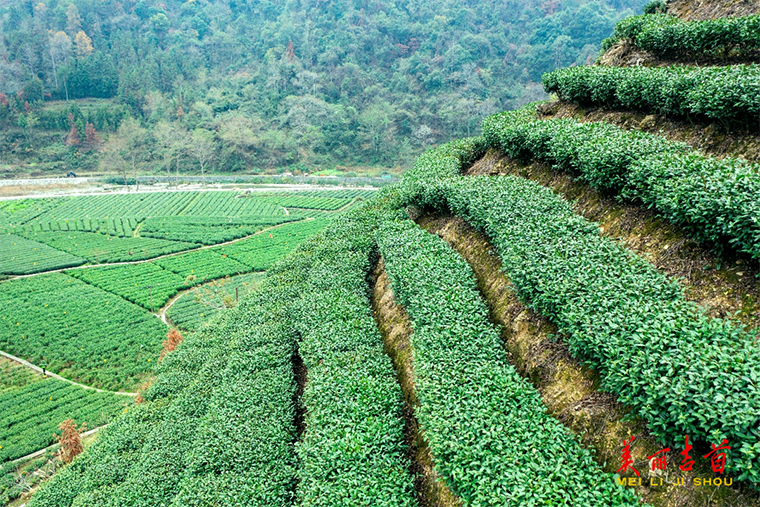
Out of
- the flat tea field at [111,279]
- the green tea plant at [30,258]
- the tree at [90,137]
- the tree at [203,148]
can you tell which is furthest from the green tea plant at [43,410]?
the tree at [90,137]

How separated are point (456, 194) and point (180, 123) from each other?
83675 mm

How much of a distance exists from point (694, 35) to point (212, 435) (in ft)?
46.8

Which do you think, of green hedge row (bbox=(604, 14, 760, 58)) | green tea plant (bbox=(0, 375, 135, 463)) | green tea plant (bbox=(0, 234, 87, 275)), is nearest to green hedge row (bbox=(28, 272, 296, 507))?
green tea plant (bbox=(0, 375, 135, 463))

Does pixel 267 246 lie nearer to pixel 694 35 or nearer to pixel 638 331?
pixel 694 35

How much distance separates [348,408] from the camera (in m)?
8.05

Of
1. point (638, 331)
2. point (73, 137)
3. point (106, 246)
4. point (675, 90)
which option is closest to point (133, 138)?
point (73, 137)

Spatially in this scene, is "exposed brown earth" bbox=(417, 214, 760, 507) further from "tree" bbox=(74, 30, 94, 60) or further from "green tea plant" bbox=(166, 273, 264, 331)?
"tree" bbox=(74, 30, 94, 60)

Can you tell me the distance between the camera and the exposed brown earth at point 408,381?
21.8ft

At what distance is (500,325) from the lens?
26.0 feet

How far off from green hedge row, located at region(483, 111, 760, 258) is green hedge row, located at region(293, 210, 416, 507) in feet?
17.4

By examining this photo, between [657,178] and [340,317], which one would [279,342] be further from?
[657,178]

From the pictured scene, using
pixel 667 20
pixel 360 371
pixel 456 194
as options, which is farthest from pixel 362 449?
pixel 667 20

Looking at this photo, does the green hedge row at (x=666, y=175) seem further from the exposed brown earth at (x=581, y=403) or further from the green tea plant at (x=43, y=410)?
the green tea plant at (x=43, y=410)

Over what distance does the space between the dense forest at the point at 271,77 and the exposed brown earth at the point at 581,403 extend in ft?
228
